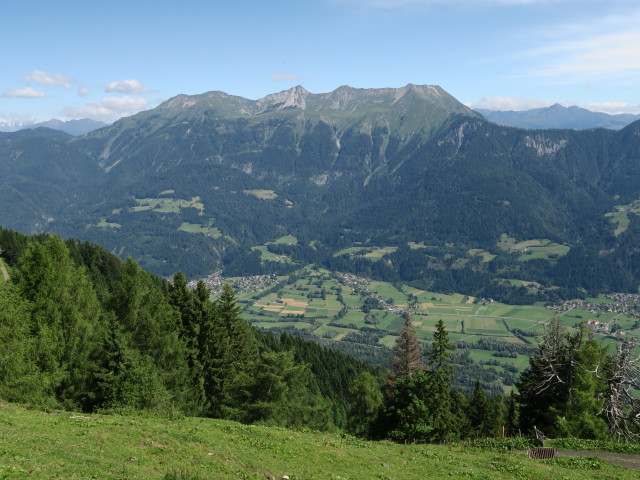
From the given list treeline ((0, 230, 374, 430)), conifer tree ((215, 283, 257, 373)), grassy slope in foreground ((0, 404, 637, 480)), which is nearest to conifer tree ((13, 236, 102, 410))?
treeline ((0, 230, 374, 430))

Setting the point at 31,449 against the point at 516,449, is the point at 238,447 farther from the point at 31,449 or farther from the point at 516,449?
the point at 516,449

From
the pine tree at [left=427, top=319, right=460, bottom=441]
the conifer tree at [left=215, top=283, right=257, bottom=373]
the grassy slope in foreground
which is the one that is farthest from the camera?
the conifer tree at [left=215, top=283, right=257, bottom=373]

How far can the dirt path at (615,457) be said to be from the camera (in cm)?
2958

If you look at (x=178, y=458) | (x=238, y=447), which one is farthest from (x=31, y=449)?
(x=238, y=447)

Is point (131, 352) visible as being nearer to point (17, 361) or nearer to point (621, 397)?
point (17, 361)

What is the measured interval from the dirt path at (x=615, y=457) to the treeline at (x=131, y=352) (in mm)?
20546

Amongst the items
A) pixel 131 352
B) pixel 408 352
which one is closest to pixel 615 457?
pixel 408 352

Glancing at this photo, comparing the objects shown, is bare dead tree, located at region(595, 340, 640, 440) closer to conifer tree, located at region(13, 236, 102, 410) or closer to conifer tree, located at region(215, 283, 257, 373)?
conifer tree, located at region(215, 283, 257, 373)

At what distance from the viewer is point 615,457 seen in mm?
31078

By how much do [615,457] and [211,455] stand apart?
27.0 m

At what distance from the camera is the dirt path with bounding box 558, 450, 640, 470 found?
29578 millimetres

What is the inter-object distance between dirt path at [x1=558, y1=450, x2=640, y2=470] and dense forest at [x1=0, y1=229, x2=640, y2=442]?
9.66 metres

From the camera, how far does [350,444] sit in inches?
1164

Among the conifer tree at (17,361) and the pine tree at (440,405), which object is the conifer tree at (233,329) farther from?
the conifer tree at (17,361)
